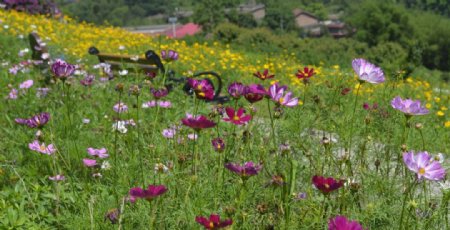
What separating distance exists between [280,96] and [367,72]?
0.33 m

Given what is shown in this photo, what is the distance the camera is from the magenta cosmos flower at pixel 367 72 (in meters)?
1.71

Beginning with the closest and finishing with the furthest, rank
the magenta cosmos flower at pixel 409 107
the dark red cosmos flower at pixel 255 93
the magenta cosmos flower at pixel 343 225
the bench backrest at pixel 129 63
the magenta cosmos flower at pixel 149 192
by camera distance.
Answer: the magenta cosmos flower at pixel 343 225 < the magenta cosmos flower at pixel 149 192 < the magenta cosmos flower at pixel 409 107 < the dark red cosmos flower at pixel 255 93 < the bench backrest at pixel 129 63

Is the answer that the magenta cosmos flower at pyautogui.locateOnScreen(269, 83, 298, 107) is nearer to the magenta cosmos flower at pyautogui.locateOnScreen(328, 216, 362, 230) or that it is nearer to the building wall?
the magenta cosmos flower at pyautogui.locateOnScreen(328, 216, 362, 230)

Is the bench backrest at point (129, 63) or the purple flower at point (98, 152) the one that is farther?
the bench backrest at point (129, 63)

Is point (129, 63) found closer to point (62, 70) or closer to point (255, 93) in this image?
point (62, 70)

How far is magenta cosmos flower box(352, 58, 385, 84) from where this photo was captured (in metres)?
1.71

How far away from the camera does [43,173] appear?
276cm

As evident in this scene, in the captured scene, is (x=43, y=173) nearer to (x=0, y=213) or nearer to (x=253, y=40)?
(x=0, y=213)

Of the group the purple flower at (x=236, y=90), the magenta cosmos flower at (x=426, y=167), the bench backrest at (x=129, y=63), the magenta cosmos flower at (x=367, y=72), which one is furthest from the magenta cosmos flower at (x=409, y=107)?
the bench backrest at (x=129, y=63)

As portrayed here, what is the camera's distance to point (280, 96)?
1.70 m

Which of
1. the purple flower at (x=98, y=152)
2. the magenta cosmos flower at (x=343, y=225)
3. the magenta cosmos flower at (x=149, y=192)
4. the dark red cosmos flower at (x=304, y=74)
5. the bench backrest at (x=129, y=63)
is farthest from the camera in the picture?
the bench backrest at (x=129, y=63)

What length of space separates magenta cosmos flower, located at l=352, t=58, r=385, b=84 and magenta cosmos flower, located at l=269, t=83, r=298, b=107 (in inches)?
9.6

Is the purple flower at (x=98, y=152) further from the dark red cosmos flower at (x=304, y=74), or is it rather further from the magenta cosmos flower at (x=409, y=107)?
the magenta cosmos flower at (x=409, y=107)

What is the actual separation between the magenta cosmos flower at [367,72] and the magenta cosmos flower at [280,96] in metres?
0.24
